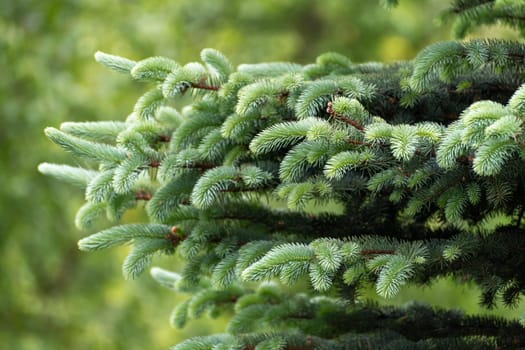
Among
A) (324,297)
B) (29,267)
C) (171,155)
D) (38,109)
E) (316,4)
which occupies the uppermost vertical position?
(316,4)

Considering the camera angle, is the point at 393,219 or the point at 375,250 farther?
the point at 393,219

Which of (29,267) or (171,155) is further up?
(29,267)

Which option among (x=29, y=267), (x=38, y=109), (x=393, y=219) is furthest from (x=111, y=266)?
(x=393, y=219)

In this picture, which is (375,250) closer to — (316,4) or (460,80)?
(460,80)

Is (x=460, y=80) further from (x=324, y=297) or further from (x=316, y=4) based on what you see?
(x=316, y=4)

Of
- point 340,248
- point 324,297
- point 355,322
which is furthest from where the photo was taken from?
point 324,297

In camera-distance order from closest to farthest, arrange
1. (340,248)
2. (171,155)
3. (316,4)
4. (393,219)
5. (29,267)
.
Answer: (340,248)
(171,155)
(393,219)
(29,267)
(316,4)

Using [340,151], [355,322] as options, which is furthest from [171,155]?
[355,322]
